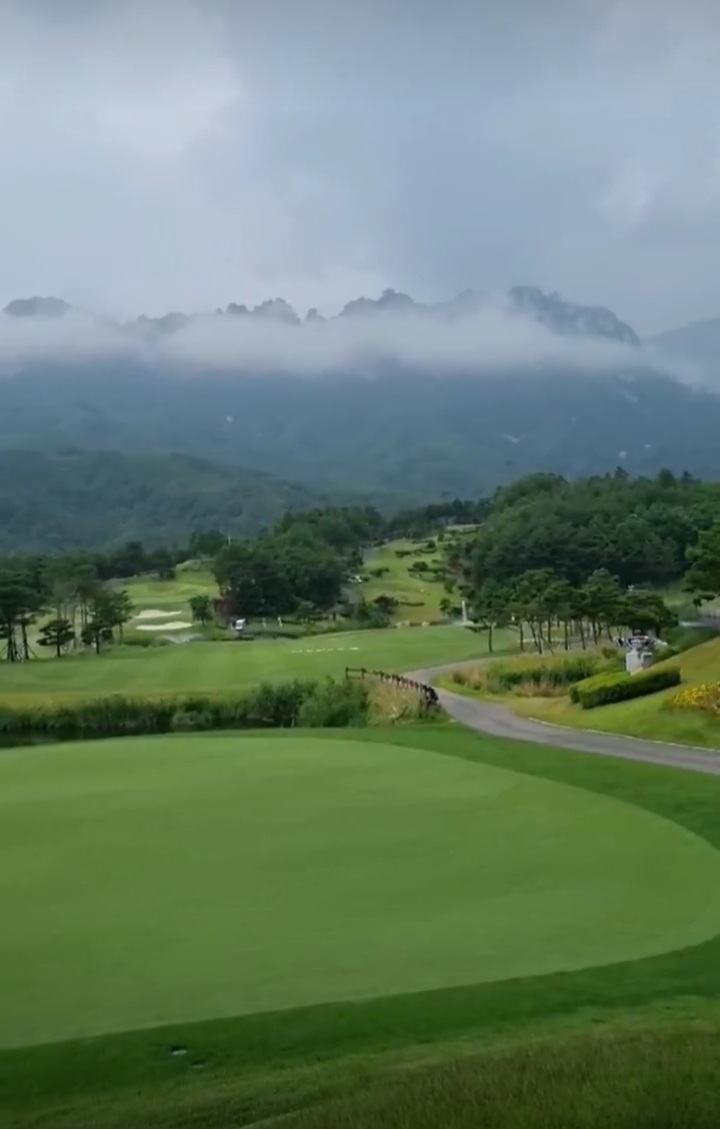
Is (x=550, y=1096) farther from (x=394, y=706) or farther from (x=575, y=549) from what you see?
(x=575, y=549)

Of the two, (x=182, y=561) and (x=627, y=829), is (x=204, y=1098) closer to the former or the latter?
(x=627, y=829)

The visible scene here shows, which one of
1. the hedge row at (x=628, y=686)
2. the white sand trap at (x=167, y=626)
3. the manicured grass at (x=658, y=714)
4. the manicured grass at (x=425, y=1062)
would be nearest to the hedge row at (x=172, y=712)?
the manicured grass at (x=658, y=714)

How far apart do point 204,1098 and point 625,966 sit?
4.47 metres

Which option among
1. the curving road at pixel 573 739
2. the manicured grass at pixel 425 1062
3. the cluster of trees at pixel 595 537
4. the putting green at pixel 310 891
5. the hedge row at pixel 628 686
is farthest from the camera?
the cluster of trees at pixel 595 537

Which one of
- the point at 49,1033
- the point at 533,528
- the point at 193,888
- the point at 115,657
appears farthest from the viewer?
the point at 533,528

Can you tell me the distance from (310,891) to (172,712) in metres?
29.1

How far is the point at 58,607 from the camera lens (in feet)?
237

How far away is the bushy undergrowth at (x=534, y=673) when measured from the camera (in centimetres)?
4119

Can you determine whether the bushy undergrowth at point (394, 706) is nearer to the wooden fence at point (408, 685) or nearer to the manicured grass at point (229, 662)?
the wooden fence at point (408, 685)

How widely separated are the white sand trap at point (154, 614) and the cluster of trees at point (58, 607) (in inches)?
195

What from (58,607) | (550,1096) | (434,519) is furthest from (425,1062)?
(434,519)

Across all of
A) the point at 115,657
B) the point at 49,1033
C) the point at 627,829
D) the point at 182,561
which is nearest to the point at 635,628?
the point at 115,657

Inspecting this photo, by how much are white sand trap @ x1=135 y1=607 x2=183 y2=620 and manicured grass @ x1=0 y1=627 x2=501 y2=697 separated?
16.2 meters

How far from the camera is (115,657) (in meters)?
58.7
